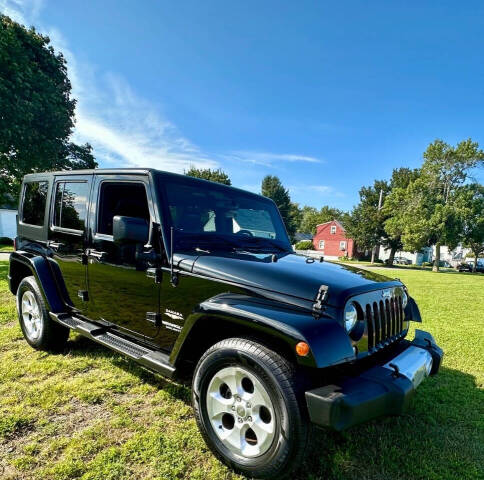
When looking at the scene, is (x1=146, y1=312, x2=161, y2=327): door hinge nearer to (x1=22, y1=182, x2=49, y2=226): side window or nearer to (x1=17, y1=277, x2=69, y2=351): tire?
(x1=17, y1=277, x2=69, y2=351): tire

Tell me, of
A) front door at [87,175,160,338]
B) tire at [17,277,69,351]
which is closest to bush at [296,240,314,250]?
tire at [17,277,69,351]

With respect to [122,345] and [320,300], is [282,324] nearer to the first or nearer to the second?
[320,300]

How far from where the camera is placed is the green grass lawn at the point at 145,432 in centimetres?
213

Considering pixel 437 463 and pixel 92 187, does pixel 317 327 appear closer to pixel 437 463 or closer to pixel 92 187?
pixel 437 463

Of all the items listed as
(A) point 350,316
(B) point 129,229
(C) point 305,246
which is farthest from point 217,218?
(C) point 305,246

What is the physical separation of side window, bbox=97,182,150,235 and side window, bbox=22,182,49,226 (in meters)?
1.32

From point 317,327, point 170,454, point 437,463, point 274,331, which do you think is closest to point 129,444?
point 170,454

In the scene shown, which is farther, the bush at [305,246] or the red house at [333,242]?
the bush at [305,246]

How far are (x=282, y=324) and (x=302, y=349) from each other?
0.18 metres

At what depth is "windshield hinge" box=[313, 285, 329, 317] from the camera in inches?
75.3

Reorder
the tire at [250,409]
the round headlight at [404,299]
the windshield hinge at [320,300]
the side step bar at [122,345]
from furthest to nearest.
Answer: the round headlight at [404,299], the side step bar at [122,345], the windshield hinge at [320,300], the tire at [250,409]

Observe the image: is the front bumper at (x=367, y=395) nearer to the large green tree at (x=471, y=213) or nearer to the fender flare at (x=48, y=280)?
the fender flare at (x=48, y=280)

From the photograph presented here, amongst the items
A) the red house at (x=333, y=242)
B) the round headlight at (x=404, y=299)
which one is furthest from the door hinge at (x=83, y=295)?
the red house at (x=333, y=242)

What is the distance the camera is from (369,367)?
7.09 ft
